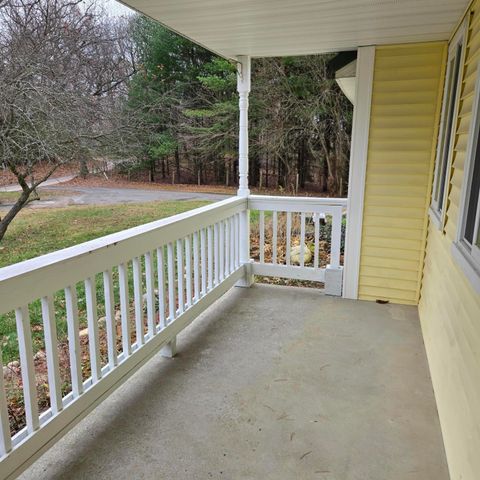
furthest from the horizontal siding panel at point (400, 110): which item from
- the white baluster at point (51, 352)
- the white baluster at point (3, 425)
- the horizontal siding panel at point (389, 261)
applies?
the white baluster at point (3, 425)

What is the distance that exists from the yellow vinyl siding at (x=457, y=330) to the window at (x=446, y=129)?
23 centimetres

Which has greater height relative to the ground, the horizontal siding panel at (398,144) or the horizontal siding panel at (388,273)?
the horizontal siding panel at (398,144)

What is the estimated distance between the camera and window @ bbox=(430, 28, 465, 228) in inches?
109

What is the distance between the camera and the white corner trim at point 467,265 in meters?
1.53

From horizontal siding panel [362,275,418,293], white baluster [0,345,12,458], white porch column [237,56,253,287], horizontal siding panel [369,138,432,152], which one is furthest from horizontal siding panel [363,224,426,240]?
white baluster [0,345,12,458]

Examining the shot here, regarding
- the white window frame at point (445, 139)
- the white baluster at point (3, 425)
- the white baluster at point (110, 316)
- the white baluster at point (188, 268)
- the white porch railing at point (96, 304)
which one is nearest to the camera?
the white baluster at point (3, 425)

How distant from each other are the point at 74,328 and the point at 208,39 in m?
2.58

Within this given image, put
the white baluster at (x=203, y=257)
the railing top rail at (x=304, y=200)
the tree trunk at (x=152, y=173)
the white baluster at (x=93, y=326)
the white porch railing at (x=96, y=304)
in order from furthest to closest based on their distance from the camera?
the tree trunk at (x=152, y=173)
the railing top rail at (x=304, y=200)
the white baluster at (x=203, y=257)
the white baluster at (x=93, y=326)
the white porch railing at (x=96, y=304)

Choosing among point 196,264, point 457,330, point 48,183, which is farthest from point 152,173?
point 457,330

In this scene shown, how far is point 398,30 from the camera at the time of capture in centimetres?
305

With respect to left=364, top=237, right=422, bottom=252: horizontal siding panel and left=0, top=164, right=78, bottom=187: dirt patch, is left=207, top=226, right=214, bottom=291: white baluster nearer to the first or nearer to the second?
left=0, top=164, right=78, bottom=187: dirt patch

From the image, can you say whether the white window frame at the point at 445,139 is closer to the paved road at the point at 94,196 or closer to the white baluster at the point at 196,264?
the white baluster at the point at 196,264

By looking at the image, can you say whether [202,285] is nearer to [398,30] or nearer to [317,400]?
[317,400]

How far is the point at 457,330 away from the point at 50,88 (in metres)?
2.75
